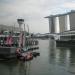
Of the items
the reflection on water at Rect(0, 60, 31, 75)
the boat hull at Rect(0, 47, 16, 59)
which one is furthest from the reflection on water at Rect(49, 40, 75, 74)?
the boat hull at Rect(0, 47, 16, 59)

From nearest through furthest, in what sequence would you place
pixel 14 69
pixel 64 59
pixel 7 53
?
pixel 14 69, pixel 7 53, pixel 64 59

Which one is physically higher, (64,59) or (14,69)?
(64,59)

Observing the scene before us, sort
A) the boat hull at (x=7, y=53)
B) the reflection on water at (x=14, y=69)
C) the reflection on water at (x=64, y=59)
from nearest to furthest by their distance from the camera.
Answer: the reflection on water at (x=14, y=69), the reflection on water at (x=64, y=59), the boat hull at (x=7, y=53)

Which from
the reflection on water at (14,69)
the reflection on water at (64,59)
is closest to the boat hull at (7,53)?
the reflection on water at (14,69)

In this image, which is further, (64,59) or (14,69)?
(64,59)

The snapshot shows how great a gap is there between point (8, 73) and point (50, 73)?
16.4 ft

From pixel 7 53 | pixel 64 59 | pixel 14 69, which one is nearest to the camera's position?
pixel 14 69

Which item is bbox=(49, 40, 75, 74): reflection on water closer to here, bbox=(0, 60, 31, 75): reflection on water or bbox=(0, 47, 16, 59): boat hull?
bbox=(0, 60, 31, 75): reflection on water

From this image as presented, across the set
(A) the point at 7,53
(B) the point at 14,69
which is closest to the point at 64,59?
(A) the point at 7,53

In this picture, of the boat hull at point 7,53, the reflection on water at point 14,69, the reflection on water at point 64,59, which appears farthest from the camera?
the boat hull at point 7,53

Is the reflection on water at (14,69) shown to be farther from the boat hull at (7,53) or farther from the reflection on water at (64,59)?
the reflection on water at (64,59)

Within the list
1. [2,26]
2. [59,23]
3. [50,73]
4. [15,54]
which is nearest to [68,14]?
[59,23]

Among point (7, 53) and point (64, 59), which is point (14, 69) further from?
point (64, 59)

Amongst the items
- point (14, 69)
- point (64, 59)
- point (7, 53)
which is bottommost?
point (14, 69)
